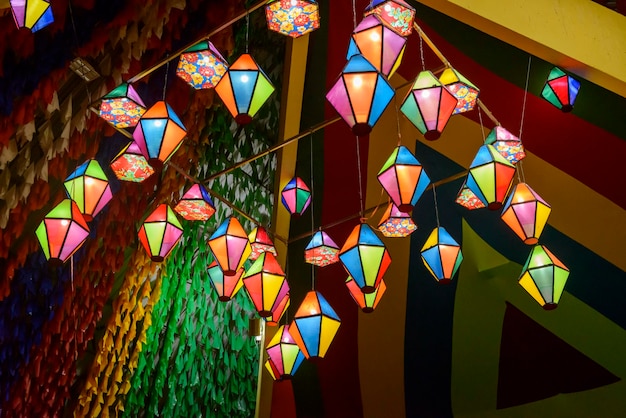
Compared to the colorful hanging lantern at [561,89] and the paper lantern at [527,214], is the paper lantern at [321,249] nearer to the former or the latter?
the paper lantern at [527,214]

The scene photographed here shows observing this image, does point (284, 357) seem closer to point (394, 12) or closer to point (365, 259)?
point (365, 259)

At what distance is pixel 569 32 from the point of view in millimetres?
4008

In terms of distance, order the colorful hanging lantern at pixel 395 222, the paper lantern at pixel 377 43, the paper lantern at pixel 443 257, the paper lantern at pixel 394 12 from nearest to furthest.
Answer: the paper lantern at pixel 377 43
the paper lantern at pixel 394 12
the paper lantern at pixel 443 257
the colorful hanging lantern at pixel 395 222

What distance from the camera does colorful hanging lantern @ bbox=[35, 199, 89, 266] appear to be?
307 centimetres

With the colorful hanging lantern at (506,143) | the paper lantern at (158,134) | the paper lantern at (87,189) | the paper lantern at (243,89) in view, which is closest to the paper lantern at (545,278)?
the colorful hanging lantern at (506,143)

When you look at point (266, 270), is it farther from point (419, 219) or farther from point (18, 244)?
point (419, 219)

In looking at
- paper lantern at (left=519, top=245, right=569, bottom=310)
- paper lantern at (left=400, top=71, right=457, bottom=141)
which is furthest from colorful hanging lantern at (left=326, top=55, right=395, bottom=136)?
paper lantern at (left=519, top=245, right=569, bottom=310)

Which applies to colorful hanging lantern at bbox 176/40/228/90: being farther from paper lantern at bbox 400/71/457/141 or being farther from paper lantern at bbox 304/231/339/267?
paper lantern at bbox 304/231/339/267

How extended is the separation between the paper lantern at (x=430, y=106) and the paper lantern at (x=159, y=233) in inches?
63.2

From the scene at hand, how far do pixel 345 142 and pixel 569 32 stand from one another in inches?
84.1

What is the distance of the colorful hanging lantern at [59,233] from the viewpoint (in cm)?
307

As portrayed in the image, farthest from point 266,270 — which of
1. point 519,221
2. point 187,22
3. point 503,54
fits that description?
point 503,54

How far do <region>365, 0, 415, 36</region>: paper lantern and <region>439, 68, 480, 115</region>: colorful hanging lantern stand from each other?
658 millimetres

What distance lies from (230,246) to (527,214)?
5.81ft
